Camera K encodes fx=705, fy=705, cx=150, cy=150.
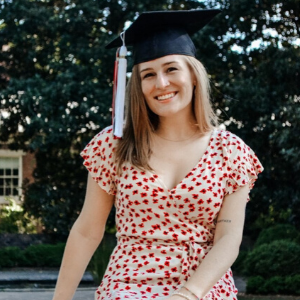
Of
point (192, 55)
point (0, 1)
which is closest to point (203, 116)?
point (192, 55)

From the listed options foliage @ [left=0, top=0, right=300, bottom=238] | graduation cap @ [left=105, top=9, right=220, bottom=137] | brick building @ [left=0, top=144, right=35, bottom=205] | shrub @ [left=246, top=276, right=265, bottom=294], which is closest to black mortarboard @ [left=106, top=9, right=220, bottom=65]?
graduation cap @ [left=105, top=9, right=220, bottom=137]

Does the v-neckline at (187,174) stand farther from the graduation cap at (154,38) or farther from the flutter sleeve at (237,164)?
the graduation cap at (154,38)

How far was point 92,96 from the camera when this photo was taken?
14758 mm

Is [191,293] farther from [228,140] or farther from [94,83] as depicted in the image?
[94,83]

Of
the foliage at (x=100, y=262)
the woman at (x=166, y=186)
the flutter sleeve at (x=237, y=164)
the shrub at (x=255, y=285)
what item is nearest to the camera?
the woman at (x=166, y=186)

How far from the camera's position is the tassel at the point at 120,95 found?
2.69 m

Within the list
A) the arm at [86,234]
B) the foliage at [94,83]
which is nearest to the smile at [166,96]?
the arm at [86,234]

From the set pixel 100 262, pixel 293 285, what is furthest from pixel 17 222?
pixel 293 285

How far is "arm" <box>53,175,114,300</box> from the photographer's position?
8.88 feet

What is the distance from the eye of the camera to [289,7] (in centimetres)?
1424

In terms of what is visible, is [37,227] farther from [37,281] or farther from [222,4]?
[222,4]

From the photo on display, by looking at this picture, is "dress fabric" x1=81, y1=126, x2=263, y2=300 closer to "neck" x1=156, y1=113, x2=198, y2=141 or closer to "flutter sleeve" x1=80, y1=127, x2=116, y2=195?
"flutter sleeve" x1=80, y1=127, x2=116, y2=195

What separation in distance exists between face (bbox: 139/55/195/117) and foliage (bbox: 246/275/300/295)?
7.57 meters

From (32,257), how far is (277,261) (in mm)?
5856
